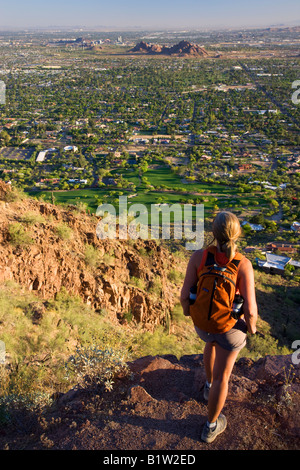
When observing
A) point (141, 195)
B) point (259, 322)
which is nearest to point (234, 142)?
point (141, 195)

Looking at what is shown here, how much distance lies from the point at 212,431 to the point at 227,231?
61.8 inches

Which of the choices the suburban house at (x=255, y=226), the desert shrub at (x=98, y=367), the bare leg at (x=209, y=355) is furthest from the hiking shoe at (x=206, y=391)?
the suburban house at (x=255, y=226)

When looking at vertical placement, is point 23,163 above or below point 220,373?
below

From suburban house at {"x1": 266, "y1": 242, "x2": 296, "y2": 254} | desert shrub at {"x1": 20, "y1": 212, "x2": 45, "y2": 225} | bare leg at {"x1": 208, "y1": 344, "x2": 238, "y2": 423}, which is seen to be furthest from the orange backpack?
suburban house at {"x1": 266, "y1": 242, "x2": 296, "y2": 254}

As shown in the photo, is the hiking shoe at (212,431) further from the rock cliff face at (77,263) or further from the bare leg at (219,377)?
the rock cliff face at (77,263)

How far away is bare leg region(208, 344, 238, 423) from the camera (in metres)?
2.68

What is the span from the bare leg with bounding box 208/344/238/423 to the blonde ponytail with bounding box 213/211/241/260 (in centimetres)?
75

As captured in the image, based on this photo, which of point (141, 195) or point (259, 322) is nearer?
point (259, 322)

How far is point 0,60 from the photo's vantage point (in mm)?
115250

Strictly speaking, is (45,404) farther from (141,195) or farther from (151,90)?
(151,90)

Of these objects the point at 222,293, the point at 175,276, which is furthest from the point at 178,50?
the point at 222,293

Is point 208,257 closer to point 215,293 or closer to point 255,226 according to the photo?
point 215,293

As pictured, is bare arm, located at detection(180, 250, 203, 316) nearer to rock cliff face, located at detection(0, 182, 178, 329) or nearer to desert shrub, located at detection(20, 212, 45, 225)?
rock cliff face, located at detection(0, 182, 178, 329)

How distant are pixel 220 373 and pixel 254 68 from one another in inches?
4356
